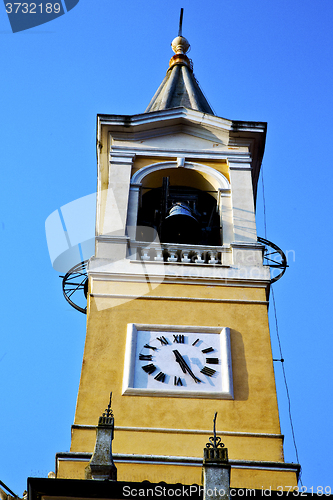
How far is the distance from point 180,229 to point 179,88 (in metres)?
6.38

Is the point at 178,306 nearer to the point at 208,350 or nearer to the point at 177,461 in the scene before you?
the point at 208,350

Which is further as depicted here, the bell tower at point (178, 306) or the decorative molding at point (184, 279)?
the decorative molding at point (184, 279)

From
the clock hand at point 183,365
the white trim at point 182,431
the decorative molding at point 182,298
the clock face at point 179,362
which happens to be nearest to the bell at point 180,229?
the decorative molding at point 182,298

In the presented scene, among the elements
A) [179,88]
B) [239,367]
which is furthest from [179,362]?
[179,88]

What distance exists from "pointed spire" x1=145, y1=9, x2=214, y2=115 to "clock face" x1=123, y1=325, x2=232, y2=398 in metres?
7.56

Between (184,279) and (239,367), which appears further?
(184,279)

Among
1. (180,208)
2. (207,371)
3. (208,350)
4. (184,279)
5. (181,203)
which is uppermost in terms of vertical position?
(181,203)

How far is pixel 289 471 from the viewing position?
13.0m

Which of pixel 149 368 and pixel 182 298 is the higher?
pixel 182 298

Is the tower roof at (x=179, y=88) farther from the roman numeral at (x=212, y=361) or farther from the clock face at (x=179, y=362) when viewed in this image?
the roman numeral at (x=212, y=361)

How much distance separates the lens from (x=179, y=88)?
2286cm

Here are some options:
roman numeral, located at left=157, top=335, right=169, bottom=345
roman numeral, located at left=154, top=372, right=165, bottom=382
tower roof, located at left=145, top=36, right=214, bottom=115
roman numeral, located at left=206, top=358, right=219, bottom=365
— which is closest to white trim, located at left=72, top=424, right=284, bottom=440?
roman numeral, located at left=154, top=372, right=165, bottom=382

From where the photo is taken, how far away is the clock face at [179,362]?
14266 mm

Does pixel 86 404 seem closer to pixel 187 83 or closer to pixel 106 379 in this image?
pixel 106 379
